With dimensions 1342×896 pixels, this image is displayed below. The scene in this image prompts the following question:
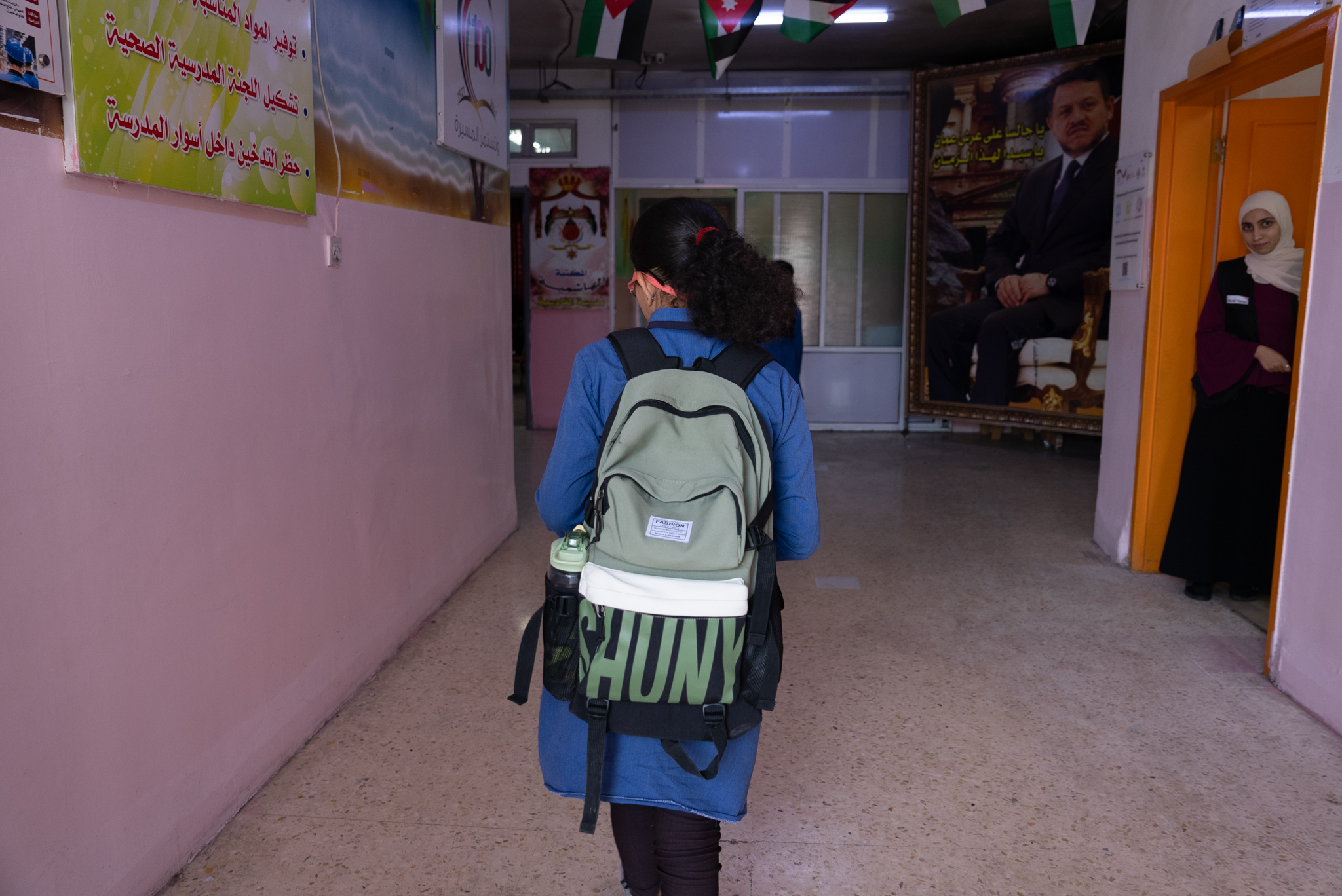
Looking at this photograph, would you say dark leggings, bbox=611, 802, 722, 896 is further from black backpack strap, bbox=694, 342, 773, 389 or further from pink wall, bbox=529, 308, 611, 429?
pink wall, bbox=529, 308, 611, 429

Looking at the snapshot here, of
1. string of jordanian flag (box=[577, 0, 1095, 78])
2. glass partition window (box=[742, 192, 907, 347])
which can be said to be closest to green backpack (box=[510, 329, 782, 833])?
string of jordanian flag (box=[577, 0, 1095, 78])

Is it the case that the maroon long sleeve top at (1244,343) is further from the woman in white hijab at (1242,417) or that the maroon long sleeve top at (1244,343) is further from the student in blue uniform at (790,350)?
the student in blue uniform at (790,350)

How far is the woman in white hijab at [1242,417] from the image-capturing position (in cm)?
331

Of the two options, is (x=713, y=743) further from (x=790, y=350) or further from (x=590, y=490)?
(x=790, y=350)

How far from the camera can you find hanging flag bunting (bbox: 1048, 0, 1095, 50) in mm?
4285

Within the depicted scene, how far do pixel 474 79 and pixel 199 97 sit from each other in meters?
2.12

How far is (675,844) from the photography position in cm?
145

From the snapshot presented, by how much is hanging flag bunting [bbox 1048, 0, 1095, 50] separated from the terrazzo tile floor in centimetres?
252

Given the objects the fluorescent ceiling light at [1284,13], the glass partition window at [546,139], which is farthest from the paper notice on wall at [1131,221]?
the glass partition window at [546,139]

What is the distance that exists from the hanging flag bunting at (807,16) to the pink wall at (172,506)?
2571 millimetres

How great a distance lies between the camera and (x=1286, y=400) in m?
3.37

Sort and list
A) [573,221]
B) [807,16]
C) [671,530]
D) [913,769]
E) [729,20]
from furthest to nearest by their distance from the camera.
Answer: [573,221], [807,16], [729,20], [913,769], [671,530]

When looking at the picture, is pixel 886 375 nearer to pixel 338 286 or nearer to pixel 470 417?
pixel 470 417

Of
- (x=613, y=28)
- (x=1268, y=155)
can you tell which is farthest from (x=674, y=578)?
(x=613, y=28)
